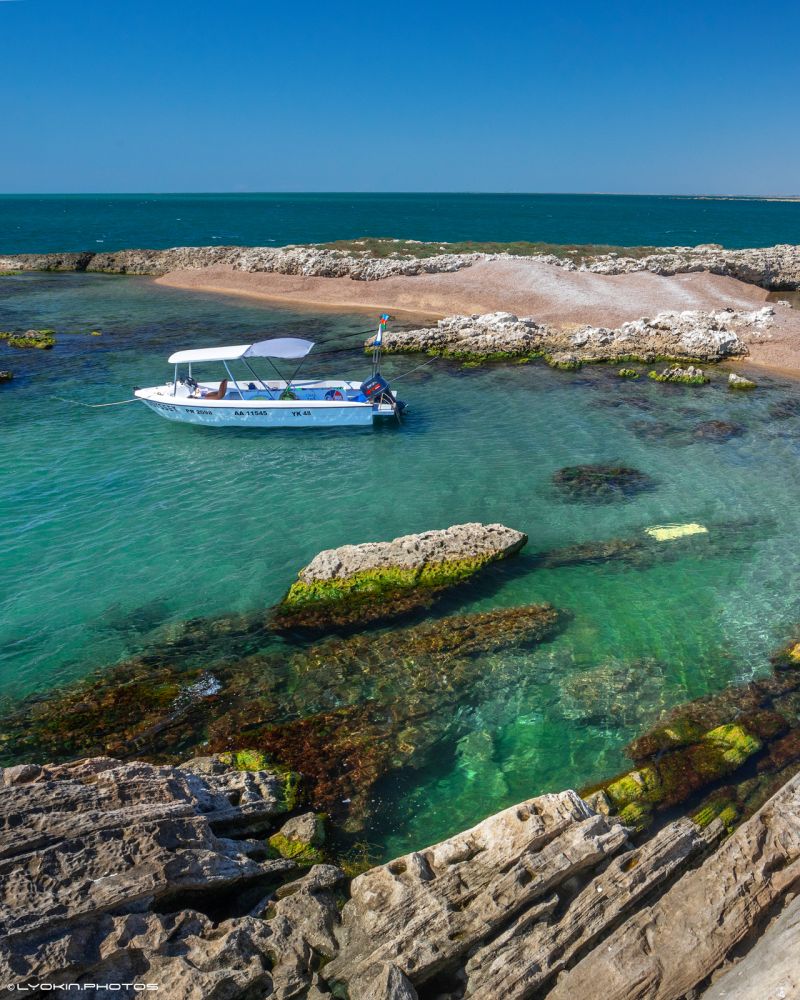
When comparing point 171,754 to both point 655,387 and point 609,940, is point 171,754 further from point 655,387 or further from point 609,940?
point 655,387

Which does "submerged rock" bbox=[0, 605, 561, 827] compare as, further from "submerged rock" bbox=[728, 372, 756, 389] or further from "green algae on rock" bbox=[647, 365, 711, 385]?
"submerged rock" bbox=[728, 372, 756, 389]

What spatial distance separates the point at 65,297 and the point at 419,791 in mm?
58265

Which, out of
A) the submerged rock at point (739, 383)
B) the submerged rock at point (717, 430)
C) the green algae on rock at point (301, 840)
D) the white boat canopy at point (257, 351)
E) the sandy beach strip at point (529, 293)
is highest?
the sandy beach strip at point (529, 293)

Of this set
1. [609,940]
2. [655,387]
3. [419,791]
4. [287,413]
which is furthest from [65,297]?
[609,940]

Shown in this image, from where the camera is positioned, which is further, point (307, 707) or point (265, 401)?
point (265, 401)

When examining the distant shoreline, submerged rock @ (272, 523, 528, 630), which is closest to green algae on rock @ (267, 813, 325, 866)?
submerged rock @ (272, 523, 528, 630)

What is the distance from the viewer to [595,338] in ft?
131

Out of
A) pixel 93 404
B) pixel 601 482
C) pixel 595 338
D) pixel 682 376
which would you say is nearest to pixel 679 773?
pixel 601 482

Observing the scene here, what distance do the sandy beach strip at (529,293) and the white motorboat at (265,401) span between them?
74.1 feet

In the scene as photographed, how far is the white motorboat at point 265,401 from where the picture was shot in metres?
26.3

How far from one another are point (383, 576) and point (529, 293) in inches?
1555

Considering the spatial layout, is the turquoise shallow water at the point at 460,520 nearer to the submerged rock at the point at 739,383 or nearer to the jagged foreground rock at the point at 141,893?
the submerged rock at the point at 739,383

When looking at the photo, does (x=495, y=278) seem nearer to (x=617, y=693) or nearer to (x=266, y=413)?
(x=266, y=413)

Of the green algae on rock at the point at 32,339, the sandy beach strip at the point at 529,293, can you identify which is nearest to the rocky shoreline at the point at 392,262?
the sandy beach strip at the point at 529,293
